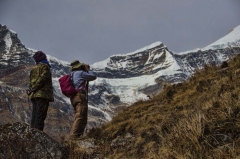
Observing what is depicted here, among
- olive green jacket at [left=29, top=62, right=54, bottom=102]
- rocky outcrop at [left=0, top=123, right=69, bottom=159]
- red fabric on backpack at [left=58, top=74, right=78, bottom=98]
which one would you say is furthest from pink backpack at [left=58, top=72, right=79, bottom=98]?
rocky outcrop at [left=0, top=123, right=69, bottom=159]

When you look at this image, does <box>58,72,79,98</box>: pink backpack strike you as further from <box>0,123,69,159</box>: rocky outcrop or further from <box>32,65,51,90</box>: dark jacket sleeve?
<box>0,123,69,159</box>: rocky outcrop

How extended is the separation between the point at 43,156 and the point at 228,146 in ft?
7.54

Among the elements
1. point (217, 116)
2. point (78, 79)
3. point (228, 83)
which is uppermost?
point (78, 79)

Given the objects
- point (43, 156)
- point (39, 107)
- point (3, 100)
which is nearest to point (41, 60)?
point (39, 107)

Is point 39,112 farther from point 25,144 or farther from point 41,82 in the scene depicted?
point 25,144

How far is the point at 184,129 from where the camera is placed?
356cm

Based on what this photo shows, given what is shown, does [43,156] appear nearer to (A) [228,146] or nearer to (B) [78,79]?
(A) [228,146]

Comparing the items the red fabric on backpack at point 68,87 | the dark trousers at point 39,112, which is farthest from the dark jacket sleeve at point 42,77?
the red fabric on backpack at point 68,87

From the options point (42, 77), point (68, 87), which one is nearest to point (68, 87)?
point (68, 87)

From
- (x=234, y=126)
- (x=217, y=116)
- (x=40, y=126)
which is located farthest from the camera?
(x=40, y=126)

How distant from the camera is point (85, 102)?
661 cm

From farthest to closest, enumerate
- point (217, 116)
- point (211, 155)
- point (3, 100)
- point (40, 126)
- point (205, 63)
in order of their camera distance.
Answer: point (3, 100) < point (205, 63) < point (40, 126) < point (217, 116) < point (211, 155)

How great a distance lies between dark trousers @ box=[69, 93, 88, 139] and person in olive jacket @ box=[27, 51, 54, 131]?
546 millimetres

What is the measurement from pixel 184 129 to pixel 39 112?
11.4 ft
